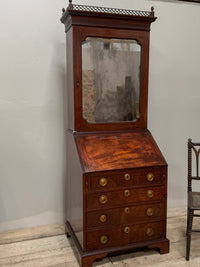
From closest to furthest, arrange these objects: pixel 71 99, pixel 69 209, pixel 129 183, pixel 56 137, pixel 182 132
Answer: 1. pixel 129 183
2. pixel 71 99
3. pixel 69 209
4. pixel 56 137
5. pixel 182 132

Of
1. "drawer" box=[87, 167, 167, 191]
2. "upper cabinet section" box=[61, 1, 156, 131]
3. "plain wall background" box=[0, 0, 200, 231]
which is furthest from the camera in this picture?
"plain wall background" box=[0, 0, 200, 231]

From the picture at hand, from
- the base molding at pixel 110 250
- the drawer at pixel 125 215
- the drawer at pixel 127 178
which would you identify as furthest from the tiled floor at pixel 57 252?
the drawer at pixel 127 178

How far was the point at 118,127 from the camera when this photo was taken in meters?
2.43

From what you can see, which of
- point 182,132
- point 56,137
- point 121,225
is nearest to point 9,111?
point 56,137

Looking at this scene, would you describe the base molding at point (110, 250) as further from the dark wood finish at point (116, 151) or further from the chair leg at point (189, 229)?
the dark wood finish at point (116, 151)

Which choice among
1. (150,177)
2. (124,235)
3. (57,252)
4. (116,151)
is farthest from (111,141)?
(57,252)

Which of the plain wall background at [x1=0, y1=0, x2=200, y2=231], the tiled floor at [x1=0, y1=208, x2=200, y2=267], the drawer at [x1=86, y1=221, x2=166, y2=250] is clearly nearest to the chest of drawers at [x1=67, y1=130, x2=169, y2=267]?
the drawer at [x1=86, y1=221, x2=166, y2=250]

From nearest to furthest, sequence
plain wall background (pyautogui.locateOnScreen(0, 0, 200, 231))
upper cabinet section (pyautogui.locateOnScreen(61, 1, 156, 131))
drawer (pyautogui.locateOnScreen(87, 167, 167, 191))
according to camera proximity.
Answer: drawer (pyautogui.locateOnScreen(87, 167, 167, 191)) → upper cabinet section (pyautogui.locateOnScreen(61, 1, 156, 131)) → plain wall background (pyautogui.locateOnScreen(0, 0, 200, 231))

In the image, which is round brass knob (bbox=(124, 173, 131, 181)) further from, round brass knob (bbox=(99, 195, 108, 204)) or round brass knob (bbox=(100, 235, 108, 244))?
round brass knob (bbox=(100, 235, 108, 244))

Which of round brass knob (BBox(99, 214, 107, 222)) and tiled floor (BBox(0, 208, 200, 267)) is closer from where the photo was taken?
round brass knob (BBox(99, 214, 107, 222))

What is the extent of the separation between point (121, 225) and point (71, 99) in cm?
107

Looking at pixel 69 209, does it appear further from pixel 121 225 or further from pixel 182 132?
pixel 182 132

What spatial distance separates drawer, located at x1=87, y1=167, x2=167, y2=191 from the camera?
2.15m

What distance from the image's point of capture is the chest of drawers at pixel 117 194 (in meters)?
2.17
